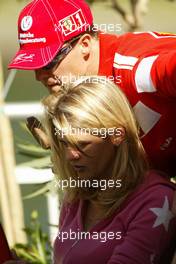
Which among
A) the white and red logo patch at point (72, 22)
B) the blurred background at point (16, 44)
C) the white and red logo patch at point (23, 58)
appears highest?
the white and red logo patch at point (72, 22)

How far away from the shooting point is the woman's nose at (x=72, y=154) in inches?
94.7

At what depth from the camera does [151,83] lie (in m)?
2.41

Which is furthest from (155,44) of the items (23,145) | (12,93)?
(12,93)

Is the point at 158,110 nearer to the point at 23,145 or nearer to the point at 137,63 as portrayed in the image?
the point at 137,63

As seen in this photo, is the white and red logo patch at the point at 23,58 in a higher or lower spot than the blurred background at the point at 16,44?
higher

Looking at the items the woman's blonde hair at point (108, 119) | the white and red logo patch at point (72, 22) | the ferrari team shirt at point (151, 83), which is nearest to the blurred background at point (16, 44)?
the white and red logo patch at point (72, 22)

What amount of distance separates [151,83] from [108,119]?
148 millimetres

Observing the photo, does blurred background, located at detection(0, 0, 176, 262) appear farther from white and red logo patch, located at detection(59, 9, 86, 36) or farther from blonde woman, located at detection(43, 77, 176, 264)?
blonde woman, located at detection(43, 77, 176, 264)

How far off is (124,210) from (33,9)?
703 mm

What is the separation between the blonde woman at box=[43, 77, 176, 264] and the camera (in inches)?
90.6

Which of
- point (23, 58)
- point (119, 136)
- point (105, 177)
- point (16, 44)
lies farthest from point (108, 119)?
point (16, 44)

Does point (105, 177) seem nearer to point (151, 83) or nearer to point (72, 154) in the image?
point (72, 154)

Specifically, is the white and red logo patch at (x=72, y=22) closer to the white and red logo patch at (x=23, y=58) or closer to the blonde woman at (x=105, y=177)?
the white and red logo patch at (x=23, y=58)

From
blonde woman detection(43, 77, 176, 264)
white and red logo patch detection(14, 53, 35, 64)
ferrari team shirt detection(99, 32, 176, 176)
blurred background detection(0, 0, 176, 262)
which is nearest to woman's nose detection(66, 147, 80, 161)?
blonde woman detection(43, 77, 176, 264)
